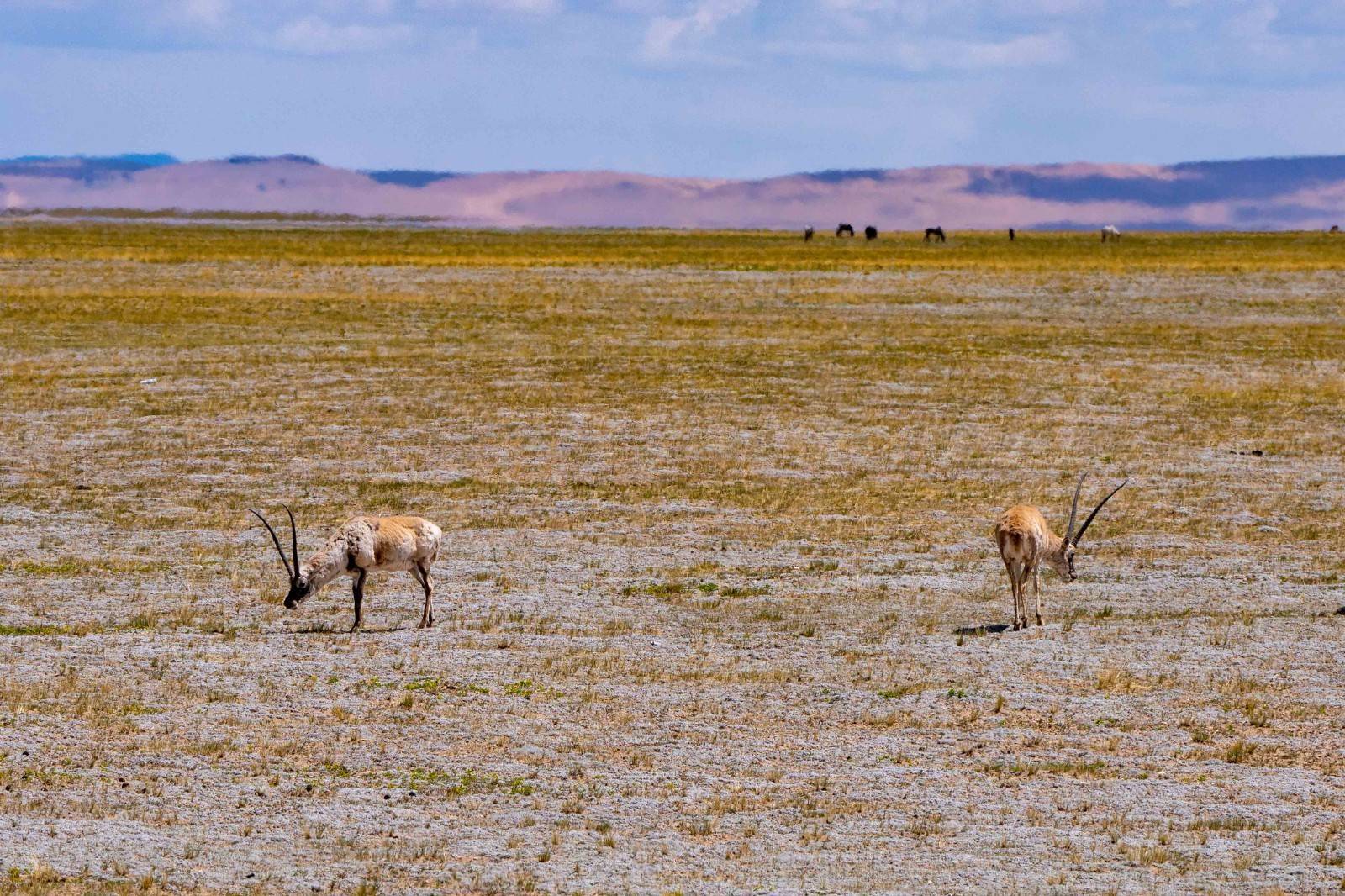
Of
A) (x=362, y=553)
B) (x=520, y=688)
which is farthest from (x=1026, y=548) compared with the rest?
(x=362, y=553)

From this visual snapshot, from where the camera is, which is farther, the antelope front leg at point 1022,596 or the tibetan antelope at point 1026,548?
the antelope front leg at point 1022,596

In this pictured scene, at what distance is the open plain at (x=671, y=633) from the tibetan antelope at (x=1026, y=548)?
392mm

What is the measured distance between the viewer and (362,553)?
15.5 metres

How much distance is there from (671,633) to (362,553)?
9.89 feet

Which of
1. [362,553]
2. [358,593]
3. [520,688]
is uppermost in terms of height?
[362,553]

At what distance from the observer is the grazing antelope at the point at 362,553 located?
50.9 feet

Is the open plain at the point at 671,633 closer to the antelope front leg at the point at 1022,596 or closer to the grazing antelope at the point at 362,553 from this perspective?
the antelope front leg at the point at 1022,596

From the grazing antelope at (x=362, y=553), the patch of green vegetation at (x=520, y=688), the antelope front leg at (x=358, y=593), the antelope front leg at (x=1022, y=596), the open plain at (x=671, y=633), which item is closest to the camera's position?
the open plain at (x=671, y=633)

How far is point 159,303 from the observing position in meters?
56.6

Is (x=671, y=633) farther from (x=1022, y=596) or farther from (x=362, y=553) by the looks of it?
(x=1022, y=596)

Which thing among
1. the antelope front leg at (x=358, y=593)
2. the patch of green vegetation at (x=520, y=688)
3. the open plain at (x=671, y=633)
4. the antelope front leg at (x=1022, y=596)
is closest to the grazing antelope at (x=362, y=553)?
the antelope front leg at (x=358, y=593)

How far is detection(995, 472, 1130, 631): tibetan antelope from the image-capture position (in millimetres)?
15875

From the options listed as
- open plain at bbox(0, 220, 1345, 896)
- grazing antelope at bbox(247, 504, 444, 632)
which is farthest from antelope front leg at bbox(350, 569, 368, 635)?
open plain at bbox(0, 220, 1345, 896)

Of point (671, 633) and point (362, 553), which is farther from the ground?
point (362, 553)
